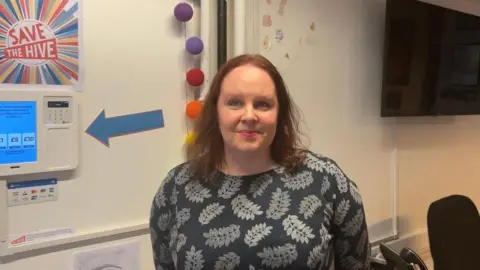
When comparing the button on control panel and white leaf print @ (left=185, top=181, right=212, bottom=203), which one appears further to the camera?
the button on control panel

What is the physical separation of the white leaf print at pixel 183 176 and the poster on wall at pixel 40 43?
0.54 metres

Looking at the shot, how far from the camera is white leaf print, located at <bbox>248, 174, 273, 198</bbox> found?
1.21 meters

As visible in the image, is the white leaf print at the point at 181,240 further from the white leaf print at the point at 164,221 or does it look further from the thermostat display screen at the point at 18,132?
the thermostat display screen at the point at 18,132

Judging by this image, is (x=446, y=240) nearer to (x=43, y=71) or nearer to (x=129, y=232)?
(x=129, y=232)

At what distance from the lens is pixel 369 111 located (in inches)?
101

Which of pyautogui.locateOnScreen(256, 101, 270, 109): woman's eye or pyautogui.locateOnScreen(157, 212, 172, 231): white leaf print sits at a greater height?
pyautogui.locateOnScreen(256, 101, 270, 109): woman's eye

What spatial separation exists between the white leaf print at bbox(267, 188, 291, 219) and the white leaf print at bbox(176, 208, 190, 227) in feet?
0.70

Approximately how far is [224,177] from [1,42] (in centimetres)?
80

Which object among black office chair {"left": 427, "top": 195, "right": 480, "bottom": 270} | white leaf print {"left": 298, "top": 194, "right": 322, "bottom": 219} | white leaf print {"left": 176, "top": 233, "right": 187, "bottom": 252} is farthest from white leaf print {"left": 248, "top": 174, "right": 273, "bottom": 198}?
black office chair {"left": 427, "top": 195, "right": 480, "bottom": 270}

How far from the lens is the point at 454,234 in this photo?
6.48 feet

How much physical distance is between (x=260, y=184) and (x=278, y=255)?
0.19 metres

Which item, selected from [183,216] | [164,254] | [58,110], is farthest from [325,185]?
[58,110]

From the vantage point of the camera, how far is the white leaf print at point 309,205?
118 centimetres

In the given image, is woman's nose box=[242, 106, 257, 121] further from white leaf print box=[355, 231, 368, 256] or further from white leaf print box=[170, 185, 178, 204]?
white leaf print box=[355, 231, 368, 256]
